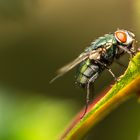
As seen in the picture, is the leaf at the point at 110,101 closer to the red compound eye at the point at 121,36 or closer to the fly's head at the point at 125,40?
the fly's head at the point at 125,40

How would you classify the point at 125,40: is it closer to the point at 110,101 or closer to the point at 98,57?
the point at 98,57

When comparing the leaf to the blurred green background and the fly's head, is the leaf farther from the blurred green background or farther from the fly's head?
the blurred green background

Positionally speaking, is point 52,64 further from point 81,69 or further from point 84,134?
point 84,134

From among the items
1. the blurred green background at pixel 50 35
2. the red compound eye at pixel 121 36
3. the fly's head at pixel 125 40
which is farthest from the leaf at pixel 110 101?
the blurred green background at pixel 50 35

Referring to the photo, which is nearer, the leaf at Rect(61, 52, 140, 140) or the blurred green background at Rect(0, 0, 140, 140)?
the leaf at Rect(61, 52, 140, 140)

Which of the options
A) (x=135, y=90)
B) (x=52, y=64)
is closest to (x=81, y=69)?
(x=135, y=90)

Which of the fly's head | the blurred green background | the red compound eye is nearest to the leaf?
the fly's head

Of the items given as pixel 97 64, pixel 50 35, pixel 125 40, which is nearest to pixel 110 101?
pixel 125 40
